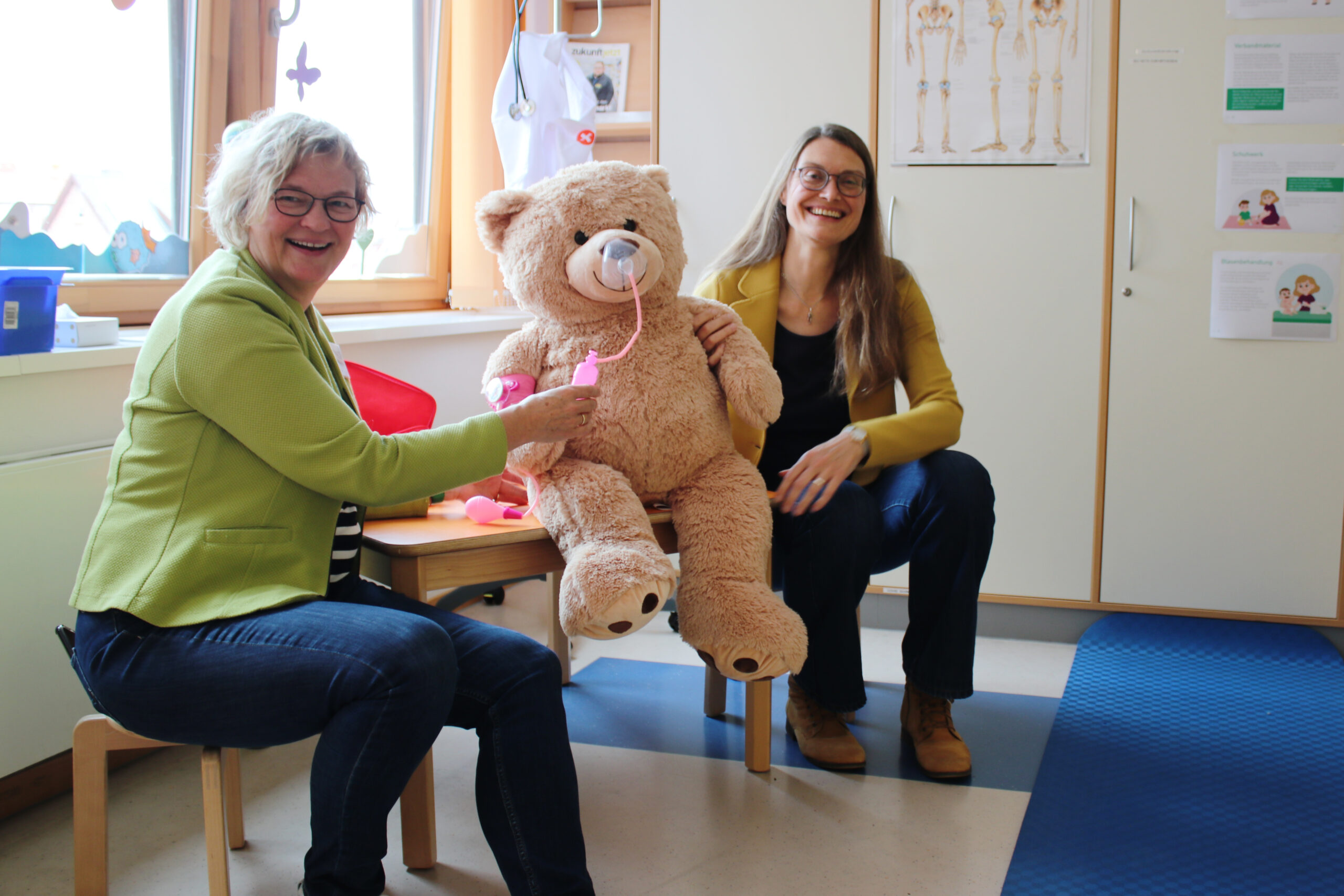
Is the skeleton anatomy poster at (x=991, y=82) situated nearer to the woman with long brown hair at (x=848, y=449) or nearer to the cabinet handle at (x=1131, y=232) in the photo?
the cabinet handle at (x=1131, y=232)

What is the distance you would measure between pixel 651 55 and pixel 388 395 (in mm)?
1301

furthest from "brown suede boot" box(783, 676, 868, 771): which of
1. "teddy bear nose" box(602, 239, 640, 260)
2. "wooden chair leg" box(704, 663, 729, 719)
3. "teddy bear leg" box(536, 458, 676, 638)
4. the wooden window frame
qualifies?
the wooden window frame

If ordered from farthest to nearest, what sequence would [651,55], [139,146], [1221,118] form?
[651,55] → [1221,118] → [139,146]

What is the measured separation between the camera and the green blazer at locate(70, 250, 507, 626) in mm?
1122

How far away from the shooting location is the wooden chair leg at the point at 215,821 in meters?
1.17

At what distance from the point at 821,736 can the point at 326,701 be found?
936 mm

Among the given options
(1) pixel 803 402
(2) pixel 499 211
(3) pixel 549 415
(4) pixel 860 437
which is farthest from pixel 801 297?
(3) pixel 549 415

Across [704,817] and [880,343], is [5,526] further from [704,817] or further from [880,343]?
[880,343]

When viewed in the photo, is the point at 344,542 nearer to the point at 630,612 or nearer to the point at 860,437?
the point at 630,612

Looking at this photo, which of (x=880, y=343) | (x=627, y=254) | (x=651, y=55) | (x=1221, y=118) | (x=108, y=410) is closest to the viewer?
(x=627, y=254)

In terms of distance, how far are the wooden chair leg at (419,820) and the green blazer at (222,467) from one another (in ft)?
1.23

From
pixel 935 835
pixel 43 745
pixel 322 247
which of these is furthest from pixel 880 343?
pixel 43 745

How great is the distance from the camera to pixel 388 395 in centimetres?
162

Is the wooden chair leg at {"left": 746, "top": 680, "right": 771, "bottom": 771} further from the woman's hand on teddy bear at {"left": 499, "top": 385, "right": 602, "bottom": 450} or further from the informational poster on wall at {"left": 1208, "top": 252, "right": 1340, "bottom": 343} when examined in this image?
the informational poster on wall at {"left": 1208, "top": 252, "right": 1340, "bottom": 343}
